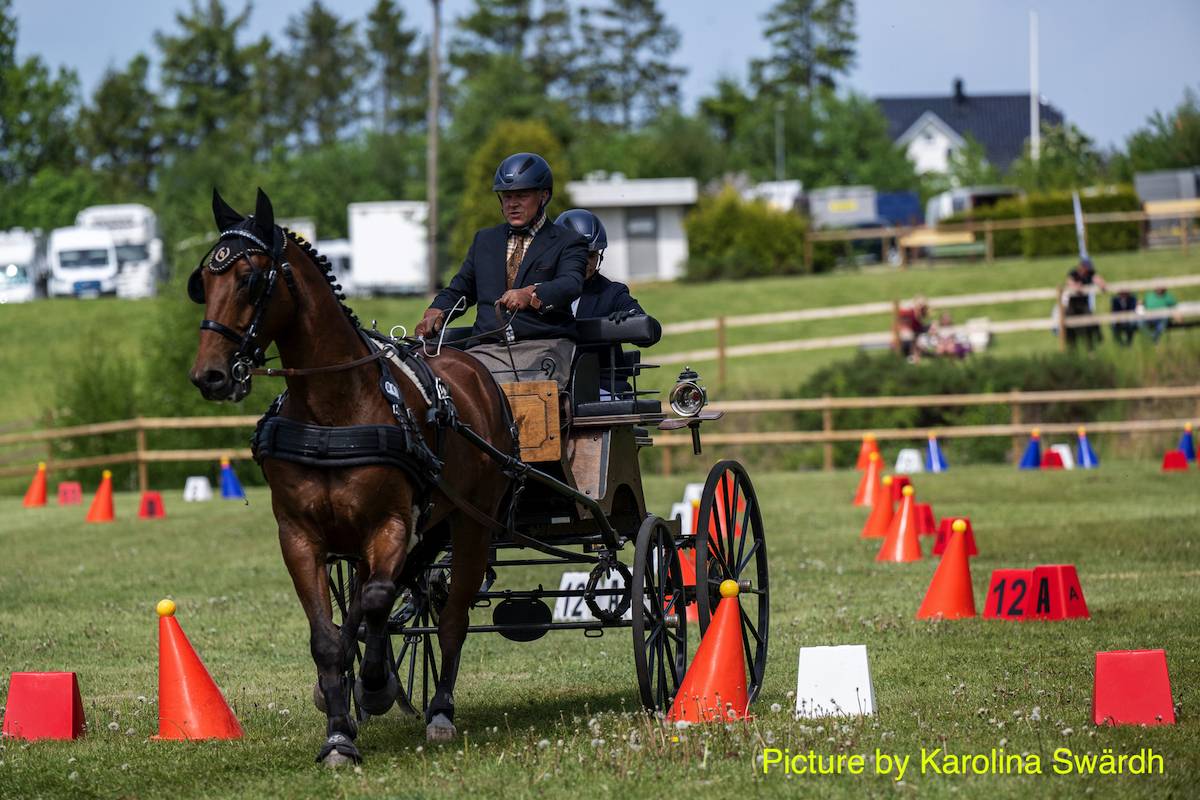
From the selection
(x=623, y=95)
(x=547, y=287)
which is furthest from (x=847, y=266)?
(x=547, y=287)

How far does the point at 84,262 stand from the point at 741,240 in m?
22.6

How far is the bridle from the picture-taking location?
6766 millimetres

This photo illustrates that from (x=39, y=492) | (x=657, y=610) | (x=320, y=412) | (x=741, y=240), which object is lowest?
(x=39, y=492)

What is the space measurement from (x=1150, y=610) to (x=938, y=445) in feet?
51.5

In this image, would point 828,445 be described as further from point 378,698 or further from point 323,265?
point 323,265

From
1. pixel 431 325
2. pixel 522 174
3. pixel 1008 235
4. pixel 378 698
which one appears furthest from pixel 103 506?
pixel 1008 235

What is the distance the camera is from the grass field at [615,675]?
6.63 metres

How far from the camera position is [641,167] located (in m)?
72.7

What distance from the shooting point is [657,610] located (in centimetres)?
869

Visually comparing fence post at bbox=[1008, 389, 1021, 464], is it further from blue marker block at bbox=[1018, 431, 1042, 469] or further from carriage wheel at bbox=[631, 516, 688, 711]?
carriage wheel at bbox=[631, 516, 688, 711]

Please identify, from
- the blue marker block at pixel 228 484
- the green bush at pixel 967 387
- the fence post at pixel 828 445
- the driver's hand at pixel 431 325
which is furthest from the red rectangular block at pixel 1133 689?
the green bush at pixel 967 387

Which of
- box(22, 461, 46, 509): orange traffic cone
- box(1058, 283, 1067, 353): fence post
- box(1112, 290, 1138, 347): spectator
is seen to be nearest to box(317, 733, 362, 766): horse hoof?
box(22, 461, 46, 509): orange traffic cone

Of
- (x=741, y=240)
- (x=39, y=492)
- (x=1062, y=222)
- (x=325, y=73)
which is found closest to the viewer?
(x=39, y=492)

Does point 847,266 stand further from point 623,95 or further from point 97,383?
point 623,95
